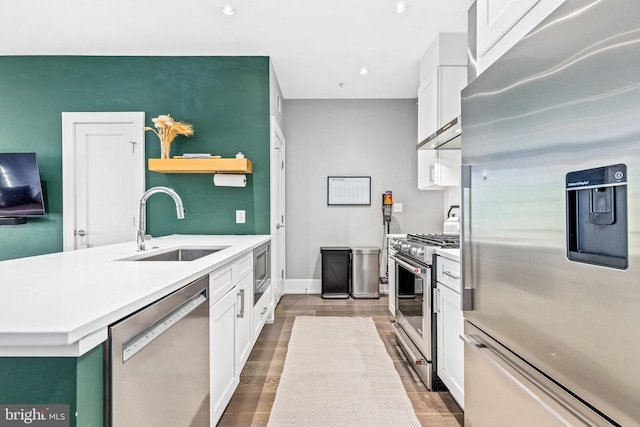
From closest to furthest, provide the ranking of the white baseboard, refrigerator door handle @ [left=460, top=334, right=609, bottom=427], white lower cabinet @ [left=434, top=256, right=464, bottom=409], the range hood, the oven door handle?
refrigerator door handle @ [left=460, top=334, right=609, bottom=427]
white lower cabinet @ [left=434, top=256, right=464, bottom=409]
the range hood
the oven door handle
the white baseboard

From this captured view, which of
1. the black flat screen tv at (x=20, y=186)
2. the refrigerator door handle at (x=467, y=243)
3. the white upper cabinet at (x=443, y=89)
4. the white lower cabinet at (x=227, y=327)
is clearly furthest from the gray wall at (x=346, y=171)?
the refrigerator door handle at (x=467, y=243)

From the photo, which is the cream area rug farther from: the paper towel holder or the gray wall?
the gray wall

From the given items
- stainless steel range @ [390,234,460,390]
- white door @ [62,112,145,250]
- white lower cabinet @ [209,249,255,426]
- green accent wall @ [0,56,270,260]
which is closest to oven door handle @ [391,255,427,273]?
stainless steel range @ [390,234,460,390]

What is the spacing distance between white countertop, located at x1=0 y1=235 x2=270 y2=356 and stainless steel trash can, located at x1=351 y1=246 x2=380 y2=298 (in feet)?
9.56

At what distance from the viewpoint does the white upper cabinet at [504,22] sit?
103 centimetres

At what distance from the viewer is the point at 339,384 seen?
7.09 feet

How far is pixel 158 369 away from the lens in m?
1.00

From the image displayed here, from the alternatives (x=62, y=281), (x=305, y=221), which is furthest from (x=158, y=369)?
(x=305, y=221)

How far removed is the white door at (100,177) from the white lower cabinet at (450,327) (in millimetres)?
2835

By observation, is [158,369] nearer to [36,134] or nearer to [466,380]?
[466,380]

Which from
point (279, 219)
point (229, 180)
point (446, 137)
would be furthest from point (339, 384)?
point (279, 219)

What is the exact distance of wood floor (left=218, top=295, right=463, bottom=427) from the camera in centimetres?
181

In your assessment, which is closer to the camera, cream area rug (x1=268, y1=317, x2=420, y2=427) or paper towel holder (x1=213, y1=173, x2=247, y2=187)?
cream area rug (x1=268, y1=317, x2=420, y2=427)

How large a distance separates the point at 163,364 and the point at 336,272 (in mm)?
3383
